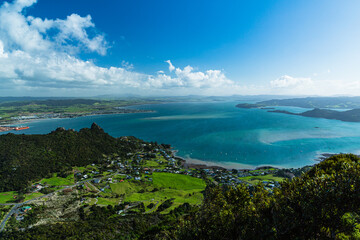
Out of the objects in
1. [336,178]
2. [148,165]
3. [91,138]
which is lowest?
[148,165]

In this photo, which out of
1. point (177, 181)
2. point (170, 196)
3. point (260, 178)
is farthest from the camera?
point (177, 181)

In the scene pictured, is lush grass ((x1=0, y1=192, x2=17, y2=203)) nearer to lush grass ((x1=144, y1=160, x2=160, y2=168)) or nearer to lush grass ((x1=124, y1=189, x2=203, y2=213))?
lush grass ((x1=124, y1=189, x2=203, y2=213))

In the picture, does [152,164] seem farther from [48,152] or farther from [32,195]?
[48,152]

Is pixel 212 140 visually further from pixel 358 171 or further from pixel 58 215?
pixel 358 171

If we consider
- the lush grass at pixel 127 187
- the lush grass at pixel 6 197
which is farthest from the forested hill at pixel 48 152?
the lush grass at pixel 127 187

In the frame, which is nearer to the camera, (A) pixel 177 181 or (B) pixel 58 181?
(B) pixel 58 181

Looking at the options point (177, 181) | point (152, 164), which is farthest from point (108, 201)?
point (152, 164)

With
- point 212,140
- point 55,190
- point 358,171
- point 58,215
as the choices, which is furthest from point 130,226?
point 212,140

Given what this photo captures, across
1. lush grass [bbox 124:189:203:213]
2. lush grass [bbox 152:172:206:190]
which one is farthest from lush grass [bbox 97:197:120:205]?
lush grass [bbox 152:172:206:190]

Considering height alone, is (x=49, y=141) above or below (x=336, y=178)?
below
